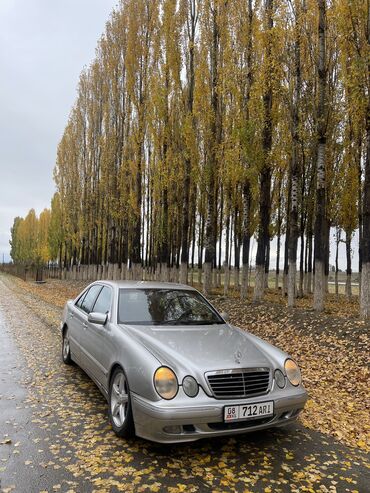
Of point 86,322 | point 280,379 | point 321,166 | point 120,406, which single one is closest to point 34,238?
point 321,166

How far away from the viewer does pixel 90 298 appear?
6.23 metres

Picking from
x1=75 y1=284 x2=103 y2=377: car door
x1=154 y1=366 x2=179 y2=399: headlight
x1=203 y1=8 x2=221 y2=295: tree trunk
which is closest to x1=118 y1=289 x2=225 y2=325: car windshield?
x1=75 y1=284 x2=103 y2=377: car door

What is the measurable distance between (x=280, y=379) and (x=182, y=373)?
1.07 meters

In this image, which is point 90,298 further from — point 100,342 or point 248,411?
point 248,411

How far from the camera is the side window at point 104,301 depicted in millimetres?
5266

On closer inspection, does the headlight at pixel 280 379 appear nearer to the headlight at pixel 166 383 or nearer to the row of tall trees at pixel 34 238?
the headlight at pixel 166 383

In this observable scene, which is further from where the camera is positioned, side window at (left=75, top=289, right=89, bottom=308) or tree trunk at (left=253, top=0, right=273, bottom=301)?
tree trunk at (left=253, top=0, right=273, bottom=301)

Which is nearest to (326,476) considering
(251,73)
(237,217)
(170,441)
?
(170,441)

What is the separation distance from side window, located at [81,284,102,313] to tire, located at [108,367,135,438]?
1.92m

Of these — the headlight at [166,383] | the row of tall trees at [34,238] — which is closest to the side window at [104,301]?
the headlight at [166,383]

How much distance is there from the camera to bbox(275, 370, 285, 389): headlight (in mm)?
3916

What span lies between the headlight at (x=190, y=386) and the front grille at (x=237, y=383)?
13 cm

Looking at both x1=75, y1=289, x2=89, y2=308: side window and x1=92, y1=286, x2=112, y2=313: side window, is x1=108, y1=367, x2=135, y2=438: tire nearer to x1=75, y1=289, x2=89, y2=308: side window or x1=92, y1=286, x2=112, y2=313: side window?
x1=92, y1=286, x2=112, y2=313: side window

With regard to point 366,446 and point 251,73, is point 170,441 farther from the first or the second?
point 251,73
